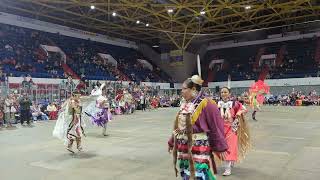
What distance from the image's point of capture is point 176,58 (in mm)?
44000

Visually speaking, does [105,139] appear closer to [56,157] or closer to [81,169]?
[56,157]

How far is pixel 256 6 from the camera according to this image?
30.1 metres

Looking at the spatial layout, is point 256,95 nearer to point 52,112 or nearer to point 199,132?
point 52,112

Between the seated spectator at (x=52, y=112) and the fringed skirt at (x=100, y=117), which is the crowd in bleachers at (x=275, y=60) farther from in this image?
the fringed skirt at (x=100, y=117)

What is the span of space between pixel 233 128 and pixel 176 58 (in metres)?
37.2

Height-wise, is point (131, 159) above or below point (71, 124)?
below

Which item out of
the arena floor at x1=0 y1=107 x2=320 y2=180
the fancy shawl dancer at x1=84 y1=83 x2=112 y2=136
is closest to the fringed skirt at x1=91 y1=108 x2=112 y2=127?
the fancy shawl dancer at x1=84 y1=83 x2=112 y2=136

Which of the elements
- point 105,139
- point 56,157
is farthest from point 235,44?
Answer: point 56,157

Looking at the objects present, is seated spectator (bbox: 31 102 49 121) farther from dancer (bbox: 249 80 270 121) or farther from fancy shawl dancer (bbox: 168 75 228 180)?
fancy shawl dancer (bbox: 168 75 228 180)

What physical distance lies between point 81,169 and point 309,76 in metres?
33.9

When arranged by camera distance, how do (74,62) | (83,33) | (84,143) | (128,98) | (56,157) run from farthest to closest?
(83,33), (74,62), (128,98), (84,143), (56,157)

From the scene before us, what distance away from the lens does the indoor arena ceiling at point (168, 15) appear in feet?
94.1

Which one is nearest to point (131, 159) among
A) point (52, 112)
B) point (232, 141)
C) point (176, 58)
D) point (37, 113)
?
point (232, 141)

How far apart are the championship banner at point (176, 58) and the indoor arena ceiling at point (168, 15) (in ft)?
4.33
